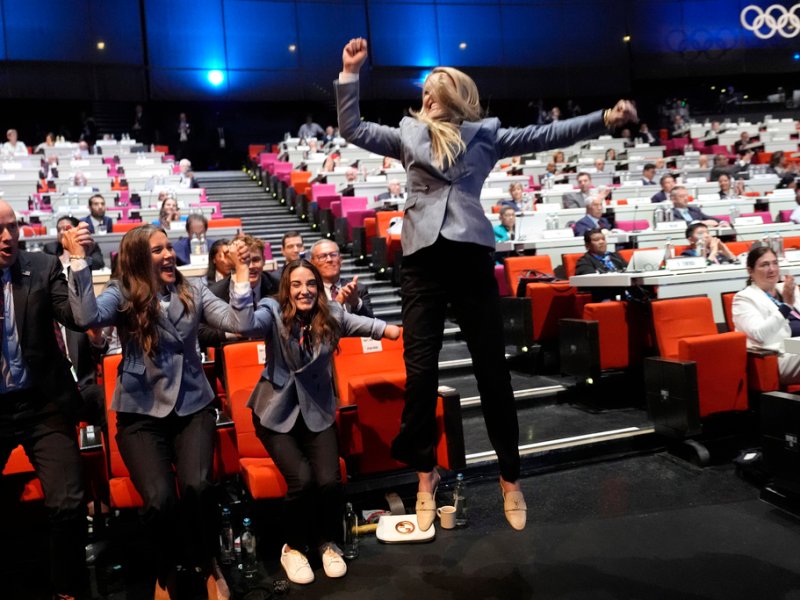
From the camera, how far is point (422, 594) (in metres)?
2.33

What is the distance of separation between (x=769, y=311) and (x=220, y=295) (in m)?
2.71

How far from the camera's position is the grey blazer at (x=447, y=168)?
201cm

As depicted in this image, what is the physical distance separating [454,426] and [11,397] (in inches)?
64.2

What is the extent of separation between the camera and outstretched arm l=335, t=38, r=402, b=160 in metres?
2.00

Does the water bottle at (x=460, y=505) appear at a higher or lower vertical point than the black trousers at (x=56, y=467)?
lower

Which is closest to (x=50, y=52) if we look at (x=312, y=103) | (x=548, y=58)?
(x=312, y=103)

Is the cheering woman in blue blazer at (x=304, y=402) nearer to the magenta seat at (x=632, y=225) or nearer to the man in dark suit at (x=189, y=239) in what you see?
the man in dark suit at (x=189, y=239)

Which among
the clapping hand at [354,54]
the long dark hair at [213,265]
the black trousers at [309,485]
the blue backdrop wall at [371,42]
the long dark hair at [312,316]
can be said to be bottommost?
the black trousers at [309,485]

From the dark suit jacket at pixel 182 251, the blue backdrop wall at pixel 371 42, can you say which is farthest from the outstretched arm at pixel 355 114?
the blue backdrop wall at pixel 371 42

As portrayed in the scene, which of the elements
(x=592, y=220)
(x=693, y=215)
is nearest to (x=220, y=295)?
(x=592, y=220)

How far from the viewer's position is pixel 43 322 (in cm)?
236

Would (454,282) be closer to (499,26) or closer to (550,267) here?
(550,267)

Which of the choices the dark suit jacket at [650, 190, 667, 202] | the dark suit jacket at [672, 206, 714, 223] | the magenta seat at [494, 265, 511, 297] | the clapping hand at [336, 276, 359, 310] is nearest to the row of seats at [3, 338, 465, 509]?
the clapping hand at [336, 276, 359, 310]

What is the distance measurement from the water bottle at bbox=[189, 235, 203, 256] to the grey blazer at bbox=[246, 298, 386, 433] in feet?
10.3
